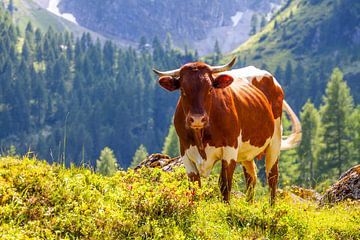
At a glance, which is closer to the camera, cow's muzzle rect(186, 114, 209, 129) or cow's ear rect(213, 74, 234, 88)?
cow's muzzle rect(186, 114, 209, 129)

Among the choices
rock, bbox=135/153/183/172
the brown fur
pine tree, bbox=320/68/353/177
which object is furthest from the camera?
pine tree, bbox=320/68/353/177

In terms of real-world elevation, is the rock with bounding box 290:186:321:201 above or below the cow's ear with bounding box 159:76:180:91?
below

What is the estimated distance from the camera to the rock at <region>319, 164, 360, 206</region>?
49.3ft

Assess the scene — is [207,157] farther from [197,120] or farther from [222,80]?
[222,80]

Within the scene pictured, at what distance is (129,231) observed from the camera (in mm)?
8445

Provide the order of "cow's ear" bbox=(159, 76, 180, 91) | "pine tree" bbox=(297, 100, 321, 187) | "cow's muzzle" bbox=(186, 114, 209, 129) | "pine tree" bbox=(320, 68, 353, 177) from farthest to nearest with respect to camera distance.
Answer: "pine tree" bbox=(297, 100, 321, 187), "pine tree" bbox=(320, 68, 353, 177), "cow's ear" bbox=(159, 76, 180, 91), "cow's muzzle" bbox=(186, 114, 209, 129)

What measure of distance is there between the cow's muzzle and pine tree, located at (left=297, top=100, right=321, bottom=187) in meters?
91.5

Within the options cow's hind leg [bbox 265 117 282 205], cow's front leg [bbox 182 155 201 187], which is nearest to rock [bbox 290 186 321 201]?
cow's hind leg [bbox 265 117 282 205]

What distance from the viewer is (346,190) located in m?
15.3

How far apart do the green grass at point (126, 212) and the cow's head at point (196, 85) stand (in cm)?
114

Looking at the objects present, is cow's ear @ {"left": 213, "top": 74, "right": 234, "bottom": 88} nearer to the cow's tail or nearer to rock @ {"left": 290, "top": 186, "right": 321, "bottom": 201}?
the cow's tail

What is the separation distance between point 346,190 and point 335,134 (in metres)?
92.2

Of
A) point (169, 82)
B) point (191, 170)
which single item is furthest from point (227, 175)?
point (169, 82)

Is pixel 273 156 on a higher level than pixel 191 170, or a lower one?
lower
